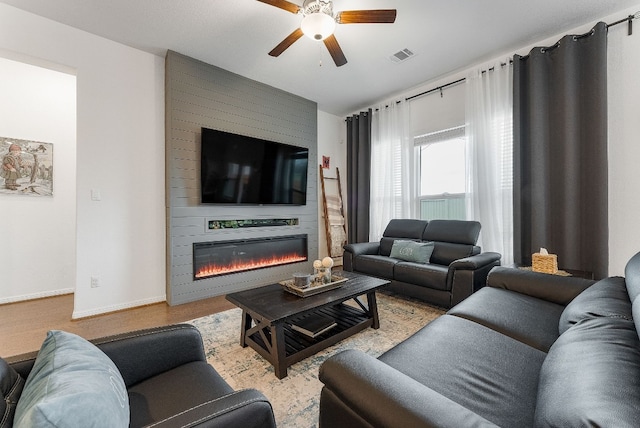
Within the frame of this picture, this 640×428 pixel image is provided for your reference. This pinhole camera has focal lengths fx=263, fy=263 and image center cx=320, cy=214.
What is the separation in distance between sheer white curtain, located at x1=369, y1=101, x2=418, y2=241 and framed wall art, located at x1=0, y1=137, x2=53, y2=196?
181 inches

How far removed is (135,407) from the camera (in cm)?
93

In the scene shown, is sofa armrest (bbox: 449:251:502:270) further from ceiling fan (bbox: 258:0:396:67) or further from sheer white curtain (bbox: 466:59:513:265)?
ceiling fan (bbox: 258:0:396:67)

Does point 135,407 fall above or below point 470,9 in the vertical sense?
below

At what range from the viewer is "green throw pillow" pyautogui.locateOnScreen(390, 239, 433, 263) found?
3184mm

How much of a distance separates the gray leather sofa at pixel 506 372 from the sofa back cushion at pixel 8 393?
797 millimetres

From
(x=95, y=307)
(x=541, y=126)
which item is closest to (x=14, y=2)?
(x=95, y=307)

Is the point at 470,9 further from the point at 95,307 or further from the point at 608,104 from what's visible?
the point at 95,307

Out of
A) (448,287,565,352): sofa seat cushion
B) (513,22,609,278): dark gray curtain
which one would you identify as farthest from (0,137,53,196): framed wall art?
(513,22,609,278): dark gray curtain

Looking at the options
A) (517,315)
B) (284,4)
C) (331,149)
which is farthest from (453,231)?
(284,4)

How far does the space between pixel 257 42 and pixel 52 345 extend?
10.2ft

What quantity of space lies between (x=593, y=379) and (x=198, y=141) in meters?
3.68

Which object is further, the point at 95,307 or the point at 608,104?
the point at 95,307

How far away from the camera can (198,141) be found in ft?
10.8

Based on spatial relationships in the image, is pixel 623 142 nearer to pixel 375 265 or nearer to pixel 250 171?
pixel 375 265
